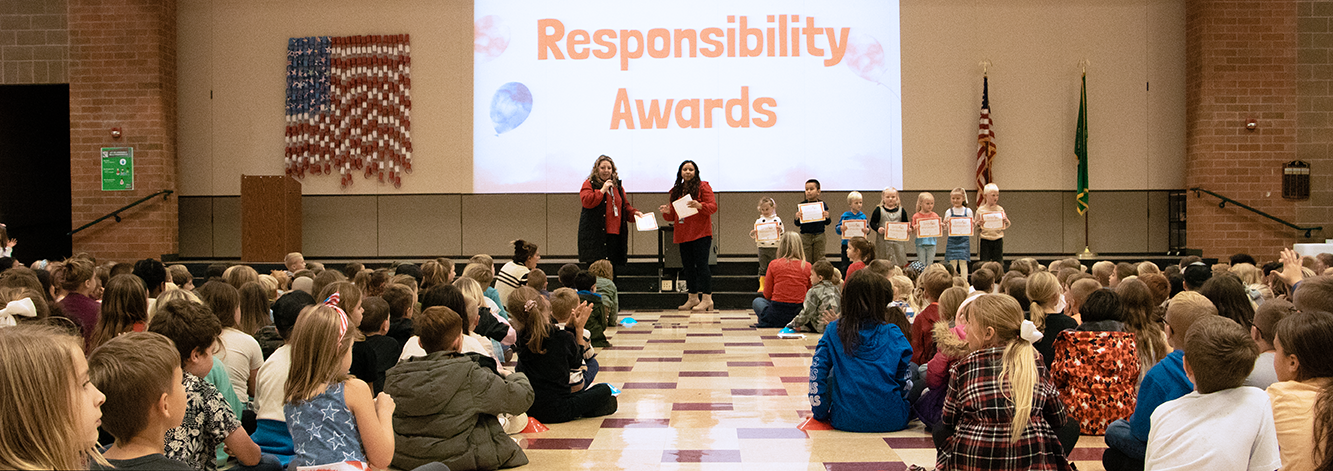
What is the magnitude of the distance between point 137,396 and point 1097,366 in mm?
3864

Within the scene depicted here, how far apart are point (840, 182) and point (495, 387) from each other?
33.6 feet

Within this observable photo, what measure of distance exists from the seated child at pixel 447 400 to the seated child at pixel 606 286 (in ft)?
15.2

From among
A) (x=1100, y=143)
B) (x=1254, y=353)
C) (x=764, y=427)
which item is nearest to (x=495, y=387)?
(x=764, y=427)

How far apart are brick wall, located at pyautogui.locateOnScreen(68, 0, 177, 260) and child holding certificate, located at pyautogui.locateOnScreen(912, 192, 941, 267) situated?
10481mm

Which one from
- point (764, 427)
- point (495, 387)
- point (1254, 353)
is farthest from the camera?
point (764, 427)

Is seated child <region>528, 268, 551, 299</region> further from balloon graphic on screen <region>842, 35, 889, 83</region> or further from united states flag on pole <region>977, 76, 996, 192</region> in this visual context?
united states flag on pole <region>977, 76, 996, 192</region>

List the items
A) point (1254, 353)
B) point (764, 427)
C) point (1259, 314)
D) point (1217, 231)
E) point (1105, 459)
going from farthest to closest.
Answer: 1. point (1217, 231)
2. point (764, 427)
3. point (1105, 459)
4. point (1259, 314)
5. point (1254, 353)

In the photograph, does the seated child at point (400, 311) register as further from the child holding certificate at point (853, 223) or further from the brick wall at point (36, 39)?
the brick wall at point (36, 39)

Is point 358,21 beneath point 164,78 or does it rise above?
above

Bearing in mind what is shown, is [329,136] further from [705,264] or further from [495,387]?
[495,387]

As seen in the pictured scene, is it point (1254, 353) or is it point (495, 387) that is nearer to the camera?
point (1254, 353)

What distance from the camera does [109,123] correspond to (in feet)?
44.0

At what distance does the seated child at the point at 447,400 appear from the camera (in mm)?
3682

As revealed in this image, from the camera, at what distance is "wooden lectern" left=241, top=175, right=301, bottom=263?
12.8m
